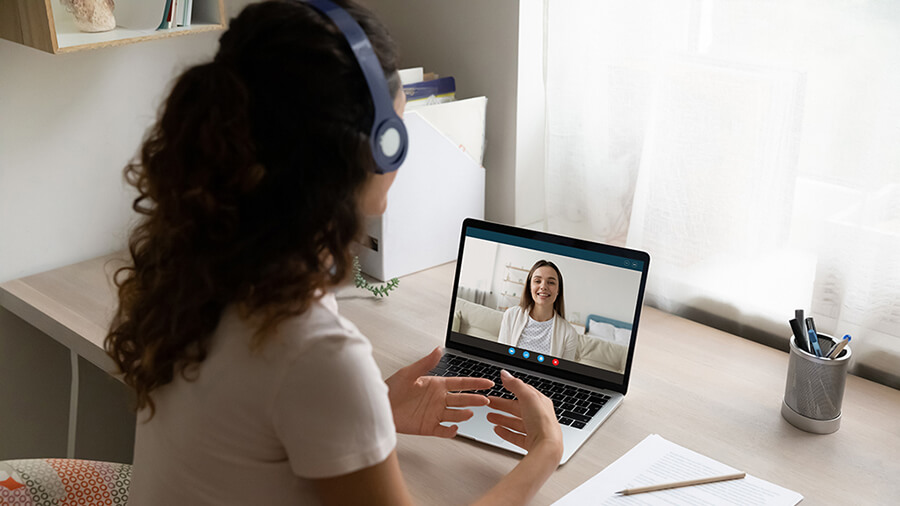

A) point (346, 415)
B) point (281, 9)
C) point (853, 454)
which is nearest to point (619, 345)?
point (853, 454)

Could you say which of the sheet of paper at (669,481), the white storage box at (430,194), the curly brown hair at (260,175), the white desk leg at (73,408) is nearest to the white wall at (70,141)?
the white desk leg at (73,408)

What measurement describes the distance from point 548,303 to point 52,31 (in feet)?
2.99

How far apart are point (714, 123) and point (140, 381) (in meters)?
1.01

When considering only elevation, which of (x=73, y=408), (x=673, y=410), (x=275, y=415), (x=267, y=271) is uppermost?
(x=267, y=271)

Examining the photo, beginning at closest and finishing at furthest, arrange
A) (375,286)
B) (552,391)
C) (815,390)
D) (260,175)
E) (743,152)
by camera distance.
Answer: (260,175)
(815,390)
(552,391)
(743,152)
(375,286)

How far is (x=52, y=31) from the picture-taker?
1.30 m

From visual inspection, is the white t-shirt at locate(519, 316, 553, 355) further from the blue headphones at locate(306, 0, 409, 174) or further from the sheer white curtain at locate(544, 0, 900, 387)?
the blue headphones at locate(306, 0, 409, 174)

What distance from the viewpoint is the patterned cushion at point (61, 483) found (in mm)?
967

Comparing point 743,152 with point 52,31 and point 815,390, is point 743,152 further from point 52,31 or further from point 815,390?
point 52,31

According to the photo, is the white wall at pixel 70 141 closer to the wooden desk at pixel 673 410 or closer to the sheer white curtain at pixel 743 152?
the wooden desk at pixel 673 410

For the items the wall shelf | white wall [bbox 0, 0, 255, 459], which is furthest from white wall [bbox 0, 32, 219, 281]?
the wall shelf

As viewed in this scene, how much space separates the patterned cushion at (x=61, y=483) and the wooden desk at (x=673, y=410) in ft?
1.23

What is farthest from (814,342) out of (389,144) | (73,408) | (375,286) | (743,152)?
(73,408)

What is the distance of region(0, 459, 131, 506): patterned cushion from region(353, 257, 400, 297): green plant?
0.61m
